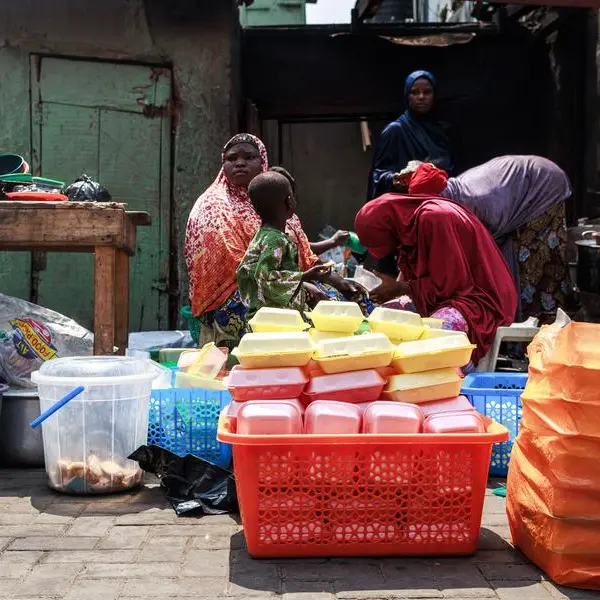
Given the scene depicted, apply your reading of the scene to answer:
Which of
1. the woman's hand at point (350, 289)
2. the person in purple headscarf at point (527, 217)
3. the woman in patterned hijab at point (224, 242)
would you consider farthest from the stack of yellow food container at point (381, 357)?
the person in purple headscarf at point (527, 217)

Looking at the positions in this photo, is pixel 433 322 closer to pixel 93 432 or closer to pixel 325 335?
pixel 325 335

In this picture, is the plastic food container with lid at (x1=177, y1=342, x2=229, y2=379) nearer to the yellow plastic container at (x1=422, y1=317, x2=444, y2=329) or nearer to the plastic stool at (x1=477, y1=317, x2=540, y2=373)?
the yellow plastic container at (x1=422, y1=317, x2=444, y2=329)

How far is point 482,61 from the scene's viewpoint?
810 centimetres

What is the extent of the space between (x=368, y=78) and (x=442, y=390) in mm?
5791

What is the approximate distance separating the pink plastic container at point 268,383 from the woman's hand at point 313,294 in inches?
65.4

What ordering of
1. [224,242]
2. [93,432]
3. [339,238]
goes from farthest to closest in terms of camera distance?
[339,238]
[224,242]
[93,432]

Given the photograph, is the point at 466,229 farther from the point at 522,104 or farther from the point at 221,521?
the point at 522,104

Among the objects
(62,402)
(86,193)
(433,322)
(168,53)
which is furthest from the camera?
(168,53)

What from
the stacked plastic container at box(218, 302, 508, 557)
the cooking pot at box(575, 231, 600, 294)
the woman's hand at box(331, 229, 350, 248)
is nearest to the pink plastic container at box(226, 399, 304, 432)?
the stacked plastic container at box(218, 302, 508, 557)

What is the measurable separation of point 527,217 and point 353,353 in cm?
361

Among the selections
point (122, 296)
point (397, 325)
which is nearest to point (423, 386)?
point (397, 325)

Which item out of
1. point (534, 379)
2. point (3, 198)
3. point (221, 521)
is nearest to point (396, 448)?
point (534, 379)

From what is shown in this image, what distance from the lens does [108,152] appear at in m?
7.05

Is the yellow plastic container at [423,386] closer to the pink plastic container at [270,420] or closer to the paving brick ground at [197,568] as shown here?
the pink plastic container at [270,420]
